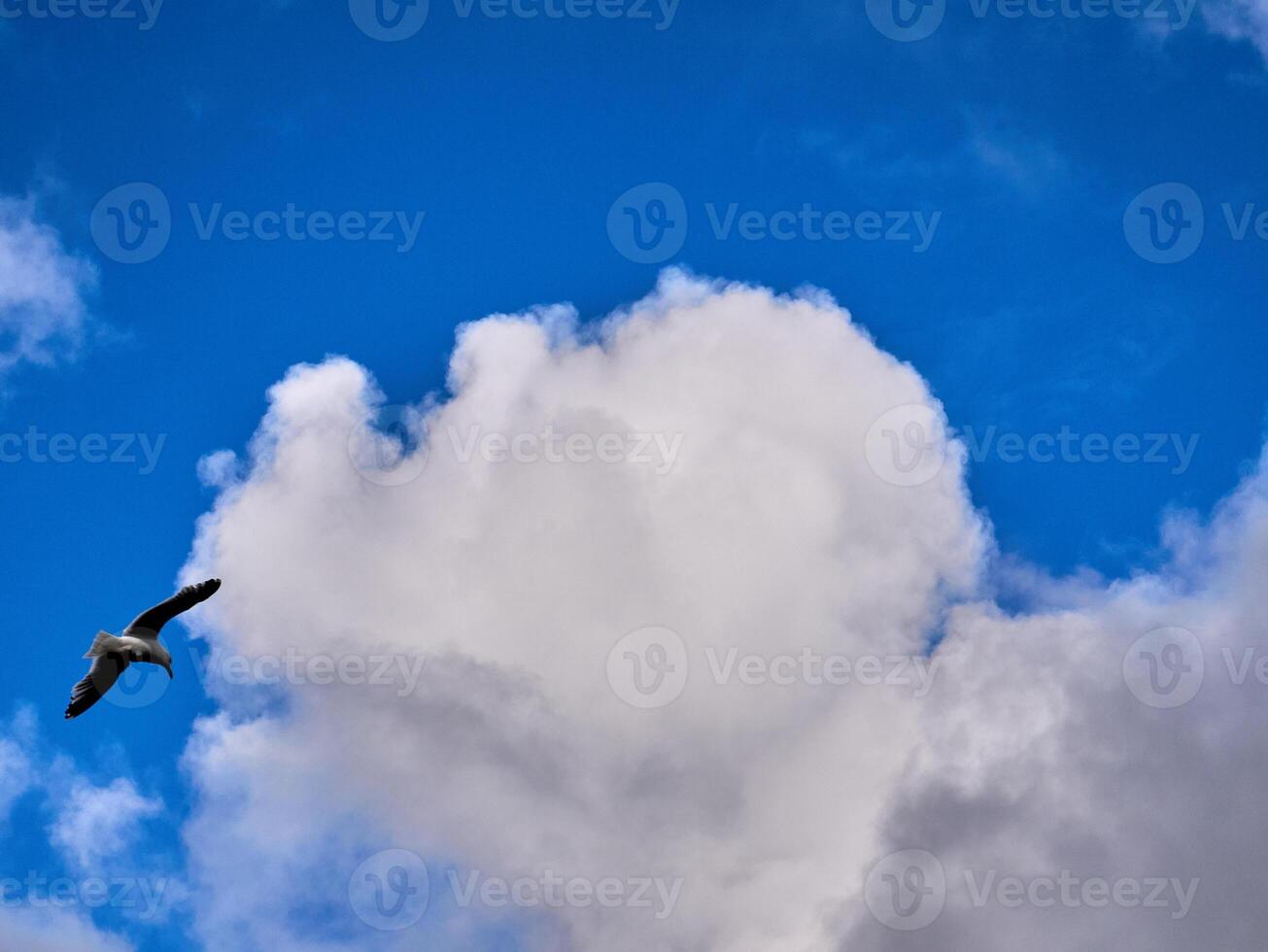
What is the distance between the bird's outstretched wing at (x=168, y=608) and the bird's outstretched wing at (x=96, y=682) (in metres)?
1.76

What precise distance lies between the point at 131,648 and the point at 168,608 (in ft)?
9.90

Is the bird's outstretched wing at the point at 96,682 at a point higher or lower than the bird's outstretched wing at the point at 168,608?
lower

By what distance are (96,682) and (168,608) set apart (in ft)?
15.7

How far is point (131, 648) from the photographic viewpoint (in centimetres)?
5891

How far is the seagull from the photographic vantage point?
58.0 meters

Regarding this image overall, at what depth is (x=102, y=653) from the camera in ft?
192

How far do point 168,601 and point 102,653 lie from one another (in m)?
3.92

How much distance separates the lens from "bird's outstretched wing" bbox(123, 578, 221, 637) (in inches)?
2386

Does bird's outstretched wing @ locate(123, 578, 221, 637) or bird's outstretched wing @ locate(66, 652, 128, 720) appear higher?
bird's outstretched wing @ locate(123, 578, 221, 637)

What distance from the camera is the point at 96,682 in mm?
58281

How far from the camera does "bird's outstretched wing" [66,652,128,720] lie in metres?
57.7

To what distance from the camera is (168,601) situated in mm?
61062

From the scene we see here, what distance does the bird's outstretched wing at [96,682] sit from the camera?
57688 mm

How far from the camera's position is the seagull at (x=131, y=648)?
2285 inches
